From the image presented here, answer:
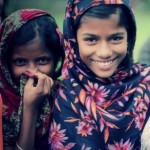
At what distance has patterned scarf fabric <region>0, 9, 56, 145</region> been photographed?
2.24 meters

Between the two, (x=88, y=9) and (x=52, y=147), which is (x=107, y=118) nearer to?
(x=52, y=147)

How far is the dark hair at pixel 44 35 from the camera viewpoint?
7.48ft

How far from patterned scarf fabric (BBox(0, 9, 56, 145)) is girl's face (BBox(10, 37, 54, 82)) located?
1.8 inches

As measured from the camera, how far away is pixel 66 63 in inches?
91.2

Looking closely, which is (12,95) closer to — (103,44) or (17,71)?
(17,71)

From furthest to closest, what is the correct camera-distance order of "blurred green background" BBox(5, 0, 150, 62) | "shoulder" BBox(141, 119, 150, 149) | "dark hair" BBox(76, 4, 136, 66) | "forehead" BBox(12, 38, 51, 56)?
"blurred green background" BBox(5, 0, 150, 62), "forehead" BBox(12, 38, 51, 56), "dark hair" BBox(76, 4, 136, 66), "shoulder" BBox(141, 119, 150, 149)

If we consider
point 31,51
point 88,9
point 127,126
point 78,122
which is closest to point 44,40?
point 31,51

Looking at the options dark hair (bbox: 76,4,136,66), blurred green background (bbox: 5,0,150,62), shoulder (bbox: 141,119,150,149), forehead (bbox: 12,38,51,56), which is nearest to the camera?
shoulder (bbox: 141,119,150,149)

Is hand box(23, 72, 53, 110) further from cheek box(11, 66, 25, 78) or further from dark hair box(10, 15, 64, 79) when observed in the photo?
dark hair box(10, 15, 64, 79)

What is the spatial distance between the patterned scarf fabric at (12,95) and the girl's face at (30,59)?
0.05m

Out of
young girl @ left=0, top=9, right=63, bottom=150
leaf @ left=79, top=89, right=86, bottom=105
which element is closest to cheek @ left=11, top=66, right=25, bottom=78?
young girl @ left=0, top=9, right=63, bottom=150

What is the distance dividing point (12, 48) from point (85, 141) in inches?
23.3

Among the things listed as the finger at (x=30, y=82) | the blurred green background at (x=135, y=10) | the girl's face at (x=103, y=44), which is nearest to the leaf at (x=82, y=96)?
the girl's face at (x=103, y=44)

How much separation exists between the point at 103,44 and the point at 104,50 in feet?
0.11
